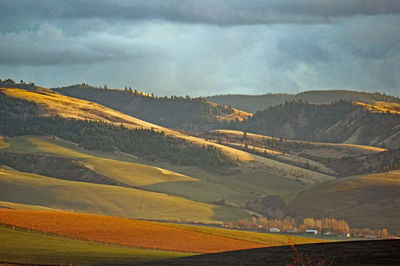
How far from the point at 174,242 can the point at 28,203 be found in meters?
64.8

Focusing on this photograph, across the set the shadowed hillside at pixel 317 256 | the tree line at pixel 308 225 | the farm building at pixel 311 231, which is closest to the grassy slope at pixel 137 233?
the shadowed hillside at pixel 317 256

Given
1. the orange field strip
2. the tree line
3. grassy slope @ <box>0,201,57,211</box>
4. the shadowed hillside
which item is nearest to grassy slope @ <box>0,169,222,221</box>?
grassy slope @ <box>0,201,57,211</box>

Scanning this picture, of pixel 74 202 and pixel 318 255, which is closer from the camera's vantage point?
pixel 318 255

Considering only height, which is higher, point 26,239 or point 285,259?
point 285,259

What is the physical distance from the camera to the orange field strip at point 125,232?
7094cm

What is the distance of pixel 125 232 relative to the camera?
78.2 meters

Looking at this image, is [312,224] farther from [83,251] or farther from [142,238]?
[83,251]

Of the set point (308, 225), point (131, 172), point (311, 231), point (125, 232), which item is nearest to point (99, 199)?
point (308, 225)

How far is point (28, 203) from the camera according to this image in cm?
13150

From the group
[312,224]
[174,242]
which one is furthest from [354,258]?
[312,224]

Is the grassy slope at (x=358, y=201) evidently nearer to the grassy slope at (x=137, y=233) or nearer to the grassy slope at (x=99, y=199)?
the grassy slope at (x=99, y=199)

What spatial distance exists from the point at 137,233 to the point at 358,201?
76.0 m

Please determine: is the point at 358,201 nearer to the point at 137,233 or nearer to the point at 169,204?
the point at 169,204

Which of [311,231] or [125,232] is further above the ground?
[125,232]
